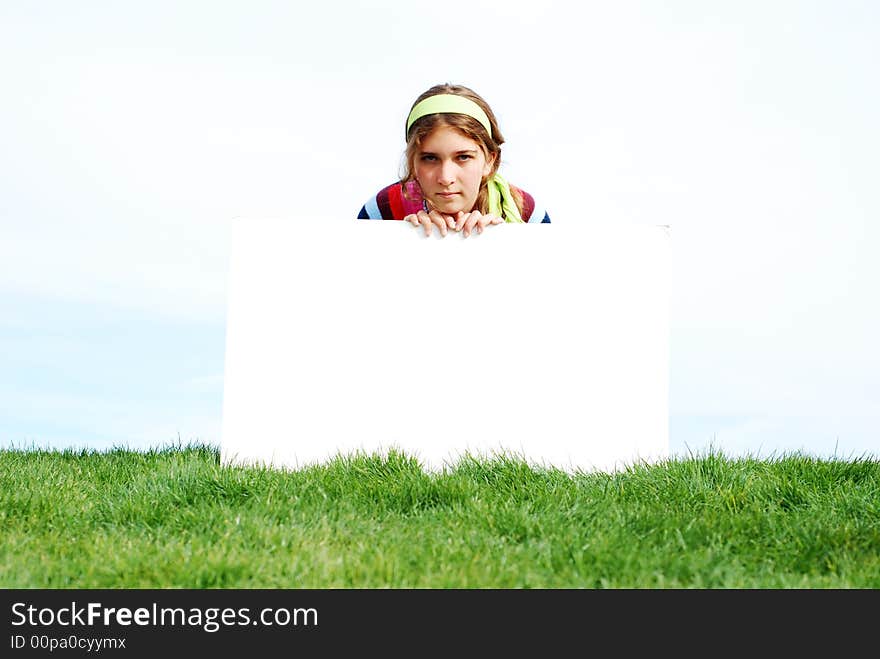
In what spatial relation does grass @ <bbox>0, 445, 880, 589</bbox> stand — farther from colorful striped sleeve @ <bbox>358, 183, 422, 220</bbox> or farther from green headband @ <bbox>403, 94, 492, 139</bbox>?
green headband @ <bbox>403, 94, 492, 139</bbox>

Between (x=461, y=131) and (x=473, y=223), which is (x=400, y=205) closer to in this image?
(x=461, y=131)

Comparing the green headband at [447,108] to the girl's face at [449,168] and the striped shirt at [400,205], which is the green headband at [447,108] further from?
the striped shirt at [400,205]

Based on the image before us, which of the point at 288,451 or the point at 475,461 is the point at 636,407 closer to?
the point at 475,461

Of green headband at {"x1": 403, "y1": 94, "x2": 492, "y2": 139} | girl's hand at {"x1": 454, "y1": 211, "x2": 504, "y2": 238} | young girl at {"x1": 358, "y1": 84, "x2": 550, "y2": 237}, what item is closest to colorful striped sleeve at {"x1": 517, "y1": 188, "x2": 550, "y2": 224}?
young girl at {"x1": 358, "y1": 84, "x2": 550, "y2": 237}

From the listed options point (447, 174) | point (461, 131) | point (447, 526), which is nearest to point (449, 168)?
point (447, 174)

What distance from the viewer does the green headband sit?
442cm

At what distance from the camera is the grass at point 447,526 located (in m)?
2.58

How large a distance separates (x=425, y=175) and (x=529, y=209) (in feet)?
2.69

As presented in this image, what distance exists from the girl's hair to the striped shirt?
0.06 metres

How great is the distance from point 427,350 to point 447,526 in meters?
1.15

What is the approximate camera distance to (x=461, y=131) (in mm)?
4363

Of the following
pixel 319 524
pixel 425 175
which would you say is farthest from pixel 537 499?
pixel 425 175

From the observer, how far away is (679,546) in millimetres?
2873
